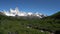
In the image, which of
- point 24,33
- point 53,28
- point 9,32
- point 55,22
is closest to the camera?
point 9,32

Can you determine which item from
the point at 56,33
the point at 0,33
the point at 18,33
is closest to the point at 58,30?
the point at 56,33

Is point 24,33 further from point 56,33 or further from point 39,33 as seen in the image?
point 56,33

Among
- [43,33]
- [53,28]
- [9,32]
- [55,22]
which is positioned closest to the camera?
[9,32]

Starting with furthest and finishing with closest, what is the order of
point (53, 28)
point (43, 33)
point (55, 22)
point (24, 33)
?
point (55, 22), point (53, 28), point (43, 33), point (24, 33)

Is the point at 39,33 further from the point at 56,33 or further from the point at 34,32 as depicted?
the point at 56,33

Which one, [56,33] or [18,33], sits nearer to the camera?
[18,33]

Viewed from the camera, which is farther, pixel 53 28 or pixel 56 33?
pixel 53 28

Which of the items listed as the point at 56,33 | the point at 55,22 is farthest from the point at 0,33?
the point at 55,22

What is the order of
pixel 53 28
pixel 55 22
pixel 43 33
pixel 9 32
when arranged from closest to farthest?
pixel 9 32, pixel 43 33, pixel 53 28, pixel 55 22
